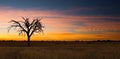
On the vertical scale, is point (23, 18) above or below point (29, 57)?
above

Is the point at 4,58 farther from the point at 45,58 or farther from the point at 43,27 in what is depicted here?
the point at 43,27

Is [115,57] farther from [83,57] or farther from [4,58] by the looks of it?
[4,58]

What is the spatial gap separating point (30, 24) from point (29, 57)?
4364 cm

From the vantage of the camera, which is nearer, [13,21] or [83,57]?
[83,57]

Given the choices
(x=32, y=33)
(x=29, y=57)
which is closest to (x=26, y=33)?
(x=32, y=33)

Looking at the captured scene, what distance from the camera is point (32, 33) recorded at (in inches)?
2672

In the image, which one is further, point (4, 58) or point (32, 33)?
point (32, 33)

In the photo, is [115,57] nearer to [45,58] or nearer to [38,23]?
[45,58]

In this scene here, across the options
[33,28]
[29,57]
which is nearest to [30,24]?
[33,28]

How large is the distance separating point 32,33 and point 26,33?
4.26ft

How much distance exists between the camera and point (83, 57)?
974 inches

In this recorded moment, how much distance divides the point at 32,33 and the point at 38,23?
260cm

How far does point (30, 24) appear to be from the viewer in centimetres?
6869

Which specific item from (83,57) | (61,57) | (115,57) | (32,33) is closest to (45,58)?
(61,57)
